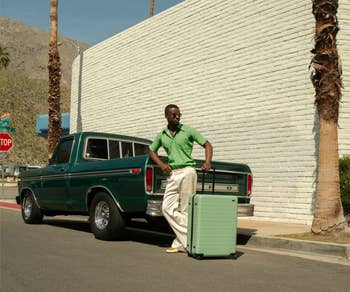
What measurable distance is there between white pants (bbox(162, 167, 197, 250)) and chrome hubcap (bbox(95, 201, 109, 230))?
1714 mm

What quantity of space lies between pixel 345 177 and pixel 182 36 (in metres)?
7.58

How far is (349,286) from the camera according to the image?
20.8 feet

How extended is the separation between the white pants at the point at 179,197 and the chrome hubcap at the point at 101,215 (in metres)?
1.71

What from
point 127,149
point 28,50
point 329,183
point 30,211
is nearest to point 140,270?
point 329,183

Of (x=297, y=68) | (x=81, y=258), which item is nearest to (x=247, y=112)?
(x=297, y=68)

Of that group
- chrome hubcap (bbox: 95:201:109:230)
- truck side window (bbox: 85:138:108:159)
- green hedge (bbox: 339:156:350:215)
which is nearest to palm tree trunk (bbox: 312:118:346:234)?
green hedge (bbox: 339:156:350:215)

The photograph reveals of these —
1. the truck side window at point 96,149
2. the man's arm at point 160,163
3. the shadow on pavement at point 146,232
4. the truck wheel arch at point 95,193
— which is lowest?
the shadow on pavement at point 146,232

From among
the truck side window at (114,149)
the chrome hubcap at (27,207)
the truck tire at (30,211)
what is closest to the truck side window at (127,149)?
the truck side window at (114,149)

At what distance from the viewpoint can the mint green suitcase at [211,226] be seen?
25.1 ft

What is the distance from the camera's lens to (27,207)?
12.6 m

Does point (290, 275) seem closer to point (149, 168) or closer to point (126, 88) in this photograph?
point (149, 168)

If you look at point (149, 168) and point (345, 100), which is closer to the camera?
point (149, 168)

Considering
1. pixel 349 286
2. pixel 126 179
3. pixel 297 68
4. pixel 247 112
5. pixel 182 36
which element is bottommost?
pixel 349 286

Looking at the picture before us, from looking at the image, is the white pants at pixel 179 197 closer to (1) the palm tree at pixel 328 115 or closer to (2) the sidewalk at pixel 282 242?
(2) the sidewalk at pixel 282 242
